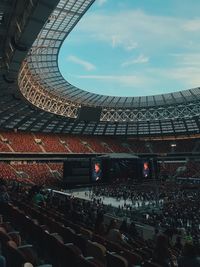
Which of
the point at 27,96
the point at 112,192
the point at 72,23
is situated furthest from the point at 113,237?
the point at 112,192

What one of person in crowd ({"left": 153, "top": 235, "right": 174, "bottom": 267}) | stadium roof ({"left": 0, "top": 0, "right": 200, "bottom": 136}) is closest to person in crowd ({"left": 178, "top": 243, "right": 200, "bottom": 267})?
person in crowd ({"left": 153, "top": 235, "right": 174, "bottom": 267})

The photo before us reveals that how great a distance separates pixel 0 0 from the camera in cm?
1594

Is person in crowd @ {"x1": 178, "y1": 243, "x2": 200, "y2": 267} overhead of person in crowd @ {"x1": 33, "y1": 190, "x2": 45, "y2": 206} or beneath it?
beneath

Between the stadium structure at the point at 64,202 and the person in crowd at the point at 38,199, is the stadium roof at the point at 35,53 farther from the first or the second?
the person in crowd at the point at 38,199

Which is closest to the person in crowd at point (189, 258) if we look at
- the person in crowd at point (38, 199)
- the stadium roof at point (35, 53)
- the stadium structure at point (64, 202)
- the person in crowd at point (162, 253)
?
the stadium structure at point (64, 202)

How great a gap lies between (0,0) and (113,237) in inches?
512

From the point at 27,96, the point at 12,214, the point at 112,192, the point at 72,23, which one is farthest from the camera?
the point at 112,192

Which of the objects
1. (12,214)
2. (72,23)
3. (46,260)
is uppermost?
(72,23)

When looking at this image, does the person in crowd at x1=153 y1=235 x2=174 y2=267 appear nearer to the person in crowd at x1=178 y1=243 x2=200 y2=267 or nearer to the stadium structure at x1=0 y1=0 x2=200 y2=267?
the stadium structure at x1=0 y1=0 x2=200 y2=267

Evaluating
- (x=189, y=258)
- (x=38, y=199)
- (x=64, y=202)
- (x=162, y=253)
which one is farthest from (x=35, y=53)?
(x=189, y=258)

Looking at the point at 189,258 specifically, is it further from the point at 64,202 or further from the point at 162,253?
the point at 64,202

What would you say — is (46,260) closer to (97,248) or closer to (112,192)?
(97,248)

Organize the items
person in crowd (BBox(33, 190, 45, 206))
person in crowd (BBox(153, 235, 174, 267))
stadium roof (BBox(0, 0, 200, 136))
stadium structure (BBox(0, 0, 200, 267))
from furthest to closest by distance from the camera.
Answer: stadium roof (BBox(0, 0, 200, 136)) → person in crowd (BBox(33, 190, 45, 206)) → stadium structure (BBox(0, 0, 200, 267)) → person in crowd (BBox(153, 235, 174, 267))

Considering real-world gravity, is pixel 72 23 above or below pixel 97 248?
above
